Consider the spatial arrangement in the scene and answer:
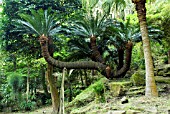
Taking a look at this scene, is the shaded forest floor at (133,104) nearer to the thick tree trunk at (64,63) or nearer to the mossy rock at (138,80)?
the mossy rock at (138,80)

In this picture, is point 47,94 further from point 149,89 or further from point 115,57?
point 149,89

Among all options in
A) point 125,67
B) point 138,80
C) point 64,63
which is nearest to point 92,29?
point 64,63

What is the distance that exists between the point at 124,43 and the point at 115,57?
2.66 m

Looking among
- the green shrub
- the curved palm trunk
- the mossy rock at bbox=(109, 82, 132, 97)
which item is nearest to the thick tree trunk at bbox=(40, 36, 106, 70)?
the curved palm trunk

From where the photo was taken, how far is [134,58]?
18.2 meters

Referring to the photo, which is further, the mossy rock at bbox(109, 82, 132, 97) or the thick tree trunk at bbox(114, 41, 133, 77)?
the thick tree trunk at bbox(114, 41, 133, 77)

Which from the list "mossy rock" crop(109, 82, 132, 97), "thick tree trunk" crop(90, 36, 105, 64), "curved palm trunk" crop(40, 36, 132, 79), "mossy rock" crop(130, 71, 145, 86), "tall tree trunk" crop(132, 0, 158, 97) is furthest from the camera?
"thick tree trunk" crop(90, 36, 105, 64)

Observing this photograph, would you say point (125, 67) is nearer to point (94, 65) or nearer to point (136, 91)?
point (94, 65)

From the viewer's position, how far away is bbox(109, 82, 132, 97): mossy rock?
8.95m

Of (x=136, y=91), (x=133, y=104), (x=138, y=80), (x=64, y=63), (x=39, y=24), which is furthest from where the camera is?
(x=64, y=63)

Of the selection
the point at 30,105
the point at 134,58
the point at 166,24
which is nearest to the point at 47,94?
the point at 30,105

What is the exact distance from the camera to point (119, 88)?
9055mm

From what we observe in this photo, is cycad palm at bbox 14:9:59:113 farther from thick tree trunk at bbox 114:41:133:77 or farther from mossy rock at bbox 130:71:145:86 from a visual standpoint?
mossy rock at bbox 130:71:145:86

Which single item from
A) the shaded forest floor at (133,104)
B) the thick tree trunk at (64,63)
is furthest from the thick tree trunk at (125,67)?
the shaded forest floor at (133,104)
